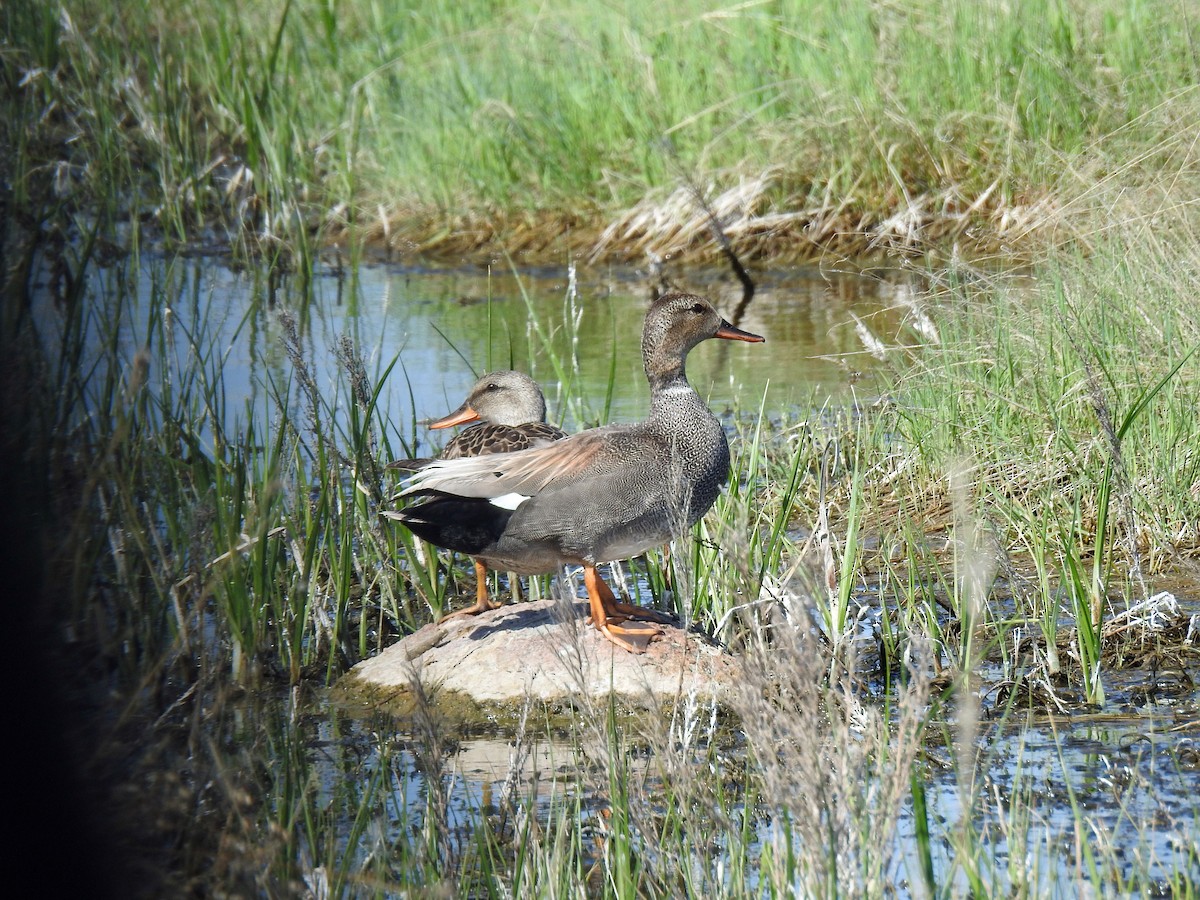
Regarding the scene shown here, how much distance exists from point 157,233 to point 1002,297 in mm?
7560

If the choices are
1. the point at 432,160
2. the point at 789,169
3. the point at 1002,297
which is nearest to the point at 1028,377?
the point at 1002,297

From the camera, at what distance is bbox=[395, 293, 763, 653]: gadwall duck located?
4371 mm

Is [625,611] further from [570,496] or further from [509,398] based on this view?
[509,398]

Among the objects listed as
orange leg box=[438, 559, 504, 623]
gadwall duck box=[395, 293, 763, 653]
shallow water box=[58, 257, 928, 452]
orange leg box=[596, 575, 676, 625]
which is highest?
shallow water box=[58, 257, 928, 452]

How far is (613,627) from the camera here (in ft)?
14.5

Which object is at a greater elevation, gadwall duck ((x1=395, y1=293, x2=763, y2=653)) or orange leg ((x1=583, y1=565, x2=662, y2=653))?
gadwall duck ((x1=395, y1=293, x2=763, y2=653))

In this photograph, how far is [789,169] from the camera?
10.1 meters

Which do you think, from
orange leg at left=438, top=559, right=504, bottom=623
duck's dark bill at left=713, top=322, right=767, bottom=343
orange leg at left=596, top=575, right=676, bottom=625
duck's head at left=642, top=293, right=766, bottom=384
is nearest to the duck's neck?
duck's head at left=642, top=293, right=766, bottom=384

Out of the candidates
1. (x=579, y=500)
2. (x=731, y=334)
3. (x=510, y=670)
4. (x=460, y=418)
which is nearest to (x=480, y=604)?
(x=510, y=670)

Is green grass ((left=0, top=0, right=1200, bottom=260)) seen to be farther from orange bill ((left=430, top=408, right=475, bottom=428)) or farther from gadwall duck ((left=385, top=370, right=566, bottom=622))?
gadwall duck ((left=385, top=370, right=566, bottom=622))

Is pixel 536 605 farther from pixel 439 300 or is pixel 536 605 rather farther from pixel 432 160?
pixel 432 160

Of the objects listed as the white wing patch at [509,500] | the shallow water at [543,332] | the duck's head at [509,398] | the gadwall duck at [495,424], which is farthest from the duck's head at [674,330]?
the shallow water at [543,332]

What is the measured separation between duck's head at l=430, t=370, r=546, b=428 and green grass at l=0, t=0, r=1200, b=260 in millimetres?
2965

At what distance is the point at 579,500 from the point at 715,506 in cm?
88
